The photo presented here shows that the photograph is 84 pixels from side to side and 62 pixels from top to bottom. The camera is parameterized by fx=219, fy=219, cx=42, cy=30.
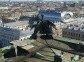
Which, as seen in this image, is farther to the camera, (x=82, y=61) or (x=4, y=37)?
(x=4, y=37)

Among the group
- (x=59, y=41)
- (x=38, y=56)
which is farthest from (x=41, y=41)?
(x=38, y=56)

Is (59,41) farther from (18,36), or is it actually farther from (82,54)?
(18,36)

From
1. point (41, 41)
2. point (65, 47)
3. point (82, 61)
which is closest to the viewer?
point (82, 61)

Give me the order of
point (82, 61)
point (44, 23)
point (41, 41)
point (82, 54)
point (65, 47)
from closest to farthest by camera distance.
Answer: point (82, 61), point (82, 54), point (65, 47), point (41, 41), point (44, 23)

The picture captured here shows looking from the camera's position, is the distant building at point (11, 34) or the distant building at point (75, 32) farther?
the distant building at point (11, 34)

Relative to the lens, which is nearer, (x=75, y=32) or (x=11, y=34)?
(x=75, y=32)

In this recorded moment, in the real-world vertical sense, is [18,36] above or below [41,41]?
below

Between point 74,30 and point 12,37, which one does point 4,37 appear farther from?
point 74,30

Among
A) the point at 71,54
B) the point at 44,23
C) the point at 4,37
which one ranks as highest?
the point at 44,23

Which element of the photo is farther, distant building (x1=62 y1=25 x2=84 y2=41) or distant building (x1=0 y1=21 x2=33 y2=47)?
distant building (x1=0 y1=21 x2=33 y2=47)

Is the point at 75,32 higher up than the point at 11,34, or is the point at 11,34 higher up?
the point at 75,32
